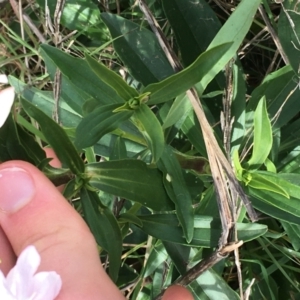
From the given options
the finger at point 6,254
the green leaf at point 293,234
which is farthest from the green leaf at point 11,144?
the green leaf at point 293,234

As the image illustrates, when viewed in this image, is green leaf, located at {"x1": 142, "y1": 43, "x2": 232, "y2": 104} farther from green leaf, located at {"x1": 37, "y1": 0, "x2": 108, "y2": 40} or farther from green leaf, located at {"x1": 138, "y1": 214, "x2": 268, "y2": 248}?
green leaf, located at {"x1": 37, "y1": 0, "x2": 108, "y2": 40}

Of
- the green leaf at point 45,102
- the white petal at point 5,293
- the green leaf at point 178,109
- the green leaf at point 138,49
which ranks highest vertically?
the green leaf at point 138,49

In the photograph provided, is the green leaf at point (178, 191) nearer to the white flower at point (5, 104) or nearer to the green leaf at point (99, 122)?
the green leaf at point (99, 122)

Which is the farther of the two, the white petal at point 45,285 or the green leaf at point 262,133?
the green leaf at point 262,133

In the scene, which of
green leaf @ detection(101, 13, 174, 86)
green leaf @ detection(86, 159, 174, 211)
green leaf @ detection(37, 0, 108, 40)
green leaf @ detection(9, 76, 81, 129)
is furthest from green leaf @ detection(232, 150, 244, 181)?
green leaf @ detection(37, 0, 108, 40)

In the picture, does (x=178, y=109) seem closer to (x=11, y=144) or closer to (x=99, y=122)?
(x=99, y=122)

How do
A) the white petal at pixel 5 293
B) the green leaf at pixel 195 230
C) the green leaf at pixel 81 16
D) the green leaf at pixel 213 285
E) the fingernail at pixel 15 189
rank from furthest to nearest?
the green leaf at pixel 81 16, the green leaf at pixel 213 285, the green leaf at pixel 195 230, the fingernail at pixel 15 189, the white petal at pixel 5 293
